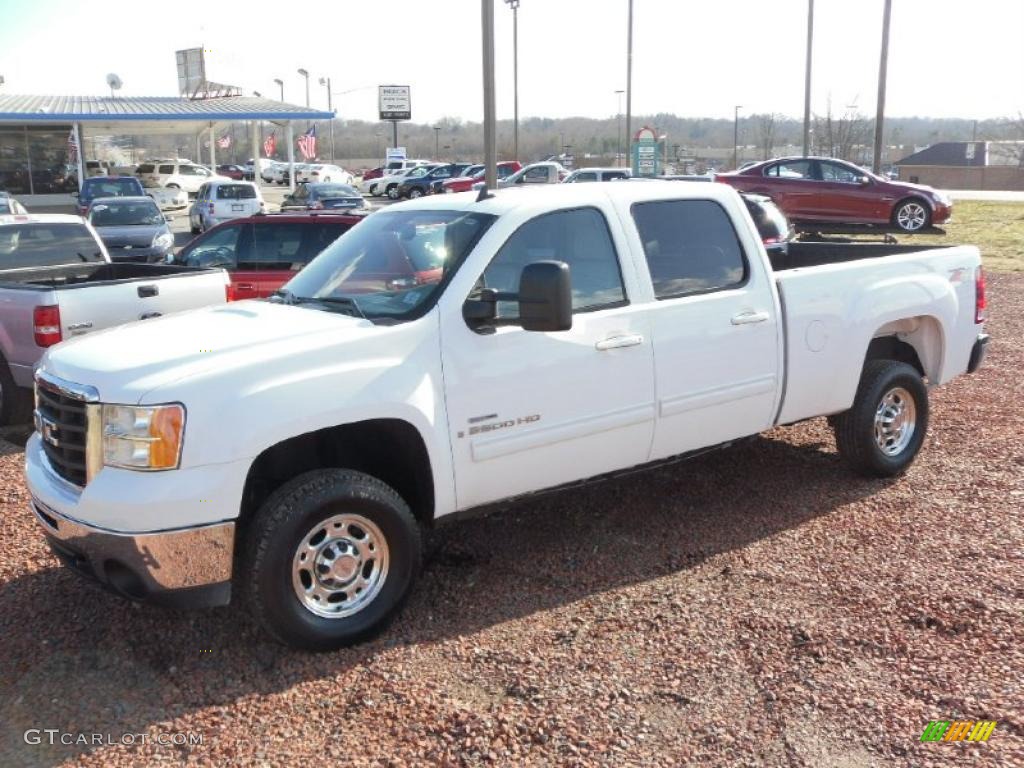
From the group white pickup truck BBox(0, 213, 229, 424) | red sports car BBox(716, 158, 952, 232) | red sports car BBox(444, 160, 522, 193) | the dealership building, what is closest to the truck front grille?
white pickup truck BBox(0, 213, 229, 424)

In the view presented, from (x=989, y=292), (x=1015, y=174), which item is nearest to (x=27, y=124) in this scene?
(x=989, y=292)

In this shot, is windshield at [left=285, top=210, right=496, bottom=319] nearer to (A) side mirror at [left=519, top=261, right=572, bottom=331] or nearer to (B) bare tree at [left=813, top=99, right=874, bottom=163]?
(A) side mirror at [left=519, top=261, right=572, bottom=331]

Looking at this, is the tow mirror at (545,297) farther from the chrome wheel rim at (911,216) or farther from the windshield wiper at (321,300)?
the chrome wheel rim at (911,216)

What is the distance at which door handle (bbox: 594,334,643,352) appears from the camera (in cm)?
457

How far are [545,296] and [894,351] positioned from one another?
3.29m

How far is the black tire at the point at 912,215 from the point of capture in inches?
835

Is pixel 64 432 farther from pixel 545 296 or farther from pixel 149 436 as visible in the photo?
pixel 545 296

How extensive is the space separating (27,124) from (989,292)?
36.5 meters

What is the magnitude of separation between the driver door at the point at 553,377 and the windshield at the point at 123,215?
16.1 metres

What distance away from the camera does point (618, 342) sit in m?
4.62

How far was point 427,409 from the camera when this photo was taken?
4070 mm

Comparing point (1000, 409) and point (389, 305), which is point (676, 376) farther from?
point (1000, 409)

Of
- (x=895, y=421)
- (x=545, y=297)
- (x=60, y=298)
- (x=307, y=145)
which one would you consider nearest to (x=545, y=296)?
(x=545, y=297)

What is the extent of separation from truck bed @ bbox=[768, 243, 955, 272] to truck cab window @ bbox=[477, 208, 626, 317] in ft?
7.51
